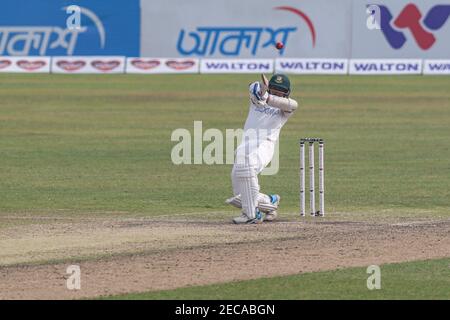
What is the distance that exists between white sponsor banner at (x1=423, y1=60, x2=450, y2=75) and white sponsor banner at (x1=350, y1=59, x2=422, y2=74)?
1.09 ft

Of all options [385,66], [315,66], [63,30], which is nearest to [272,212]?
[385,66]

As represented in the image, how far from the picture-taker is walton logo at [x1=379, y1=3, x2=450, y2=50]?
2264 inches

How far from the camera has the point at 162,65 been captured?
57.3 meters

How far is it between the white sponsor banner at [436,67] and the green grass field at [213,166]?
4235 millimetres

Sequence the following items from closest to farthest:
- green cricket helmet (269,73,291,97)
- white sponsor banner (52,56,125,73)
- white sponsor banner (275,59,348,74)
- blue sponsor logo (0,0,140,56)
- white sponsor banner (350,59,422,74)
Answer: green cricket helmet (269,73,291,97)
white sponsor banner (350,59,422,74)
white sponsor banner (275,59,348,74)
white sponsor banner (52,56,125,73)
blue sponsor logo (0,0,140,56)

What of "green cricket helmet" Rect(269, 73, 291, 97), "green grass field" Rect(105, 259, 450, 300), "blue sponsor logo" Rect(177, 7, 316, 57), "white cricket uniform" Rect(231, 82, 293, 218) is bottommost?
"green grass field" Rect(105, 259, 450, 300)

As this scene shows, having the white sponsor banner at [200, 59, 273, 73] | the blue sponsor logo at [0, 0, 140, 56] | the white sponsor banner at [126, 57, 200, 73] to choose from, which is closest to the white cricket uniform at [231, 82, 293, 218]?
the white sponsor banner at [200, 59, 273, 73]

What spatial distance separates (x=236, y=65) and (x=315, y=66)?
3.71m

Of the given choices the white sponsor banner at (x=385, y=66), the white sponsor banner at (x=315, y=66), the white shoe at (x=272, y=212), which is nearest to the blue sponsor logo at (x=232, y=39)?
the white sponsor banner at (x=315, y=66)

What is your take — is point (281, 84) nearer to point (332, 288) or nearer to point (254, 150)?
point (254, 150)

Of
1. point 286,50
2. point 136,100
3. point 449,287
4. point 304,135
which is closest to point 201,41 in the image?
point 286,50

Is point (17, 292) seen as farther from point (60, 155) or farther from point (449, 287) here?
point (60, 155)

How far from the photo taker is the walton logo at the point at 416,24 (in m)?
57.5

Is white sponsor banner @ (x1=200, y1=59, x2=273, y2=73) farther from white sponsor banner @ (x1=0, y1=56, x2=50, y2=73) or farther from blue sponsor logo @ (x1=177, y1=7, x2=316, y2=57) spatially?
white sponsor banner @ (x1=0, y1=56, x2=50, y2=73)
